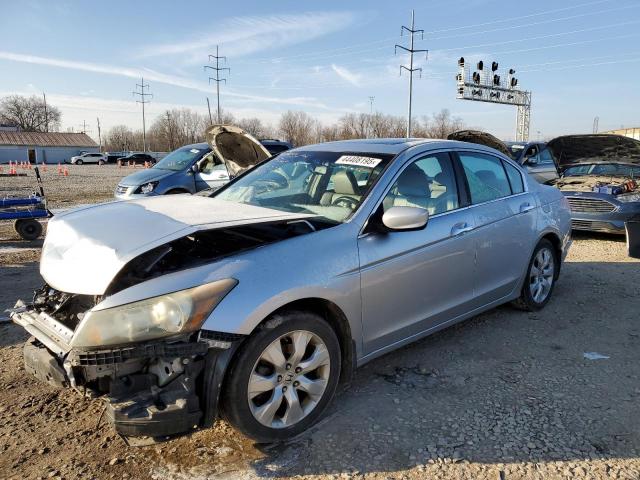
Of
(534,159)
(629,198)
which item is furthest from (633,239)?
(534,159)

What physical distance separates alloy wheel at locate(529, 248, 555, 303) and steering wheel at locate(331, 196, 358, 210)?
A: 2.30 metres

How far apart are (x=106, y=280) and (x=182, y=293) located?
42 centimetres

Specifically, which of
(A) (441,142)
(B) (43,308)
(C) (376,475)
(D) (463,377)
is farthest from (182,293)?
(A) (441,142)

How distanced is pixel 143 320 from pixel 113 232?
2.47 feet

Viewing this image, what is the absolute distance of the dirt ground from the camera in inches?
102

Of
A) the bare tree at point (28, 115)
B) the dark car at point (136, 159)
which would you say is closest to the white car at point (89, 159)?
the dark car at point (136, 159)

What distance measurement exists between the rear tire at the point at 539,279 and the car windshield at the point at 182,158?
7.93 metres

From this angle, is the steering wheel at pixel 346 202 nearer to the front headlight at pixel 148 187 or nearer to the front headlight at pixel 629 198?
the front headlight at pixel 629 198

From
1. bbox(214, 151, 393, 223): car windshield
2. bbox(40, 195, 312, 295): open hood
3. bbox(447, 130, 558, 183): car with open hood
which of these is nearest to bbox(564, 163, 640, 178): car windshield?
bbox(447, 130, 558, 183): car with open hood

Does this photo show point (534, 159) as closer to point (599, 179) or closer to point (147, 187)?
point (599, 179)

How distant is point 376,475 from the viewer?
99.6 inches

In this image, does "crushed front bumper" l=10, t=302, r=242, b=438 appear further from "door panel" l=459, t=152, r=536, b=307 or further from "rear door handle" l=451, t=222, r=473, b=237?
"door panel" l=459, t=152, r=536, b=307

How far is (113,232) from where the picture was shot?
285 centimetres

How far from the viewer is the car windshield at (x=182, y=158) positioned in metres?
10.9
